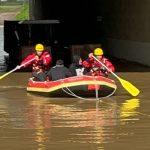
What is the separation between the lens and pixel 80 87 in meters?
17.4

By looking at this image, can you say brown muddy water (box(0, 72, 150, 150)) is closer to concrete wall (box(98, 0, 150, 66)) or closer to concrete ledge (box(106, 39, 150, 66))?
concrete ledge (box(106, 39, 150, 66))

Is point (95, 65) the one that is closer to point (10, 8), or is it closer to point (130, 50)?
point (130, 50)

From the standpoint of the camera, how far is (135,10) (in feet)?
114

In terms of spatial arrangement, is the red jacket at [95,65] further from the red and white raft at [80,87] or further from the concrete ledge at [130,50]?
the concrete ledge at [130,50]

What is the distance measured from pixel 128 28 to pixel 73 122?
23.6m

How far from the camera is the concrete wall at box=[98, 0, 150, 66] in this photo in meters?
32.6

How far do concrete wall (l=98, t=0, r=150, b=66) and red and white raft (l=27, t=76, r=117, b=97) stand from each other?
44.9ft

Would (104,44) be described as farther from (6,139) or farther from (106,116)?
(6,139)

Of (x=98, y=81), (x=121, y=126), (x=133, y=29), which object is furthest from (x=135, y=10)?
(x=121, y=126)

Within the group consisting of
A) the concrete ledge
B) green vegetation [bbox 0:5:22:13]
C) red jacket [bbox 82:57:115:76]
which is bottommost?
green vegetation [bbox 0:5:22:13]

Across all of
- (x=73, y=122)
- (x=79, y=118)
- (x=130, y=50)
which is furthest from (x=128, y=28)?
(x=73, y=122)

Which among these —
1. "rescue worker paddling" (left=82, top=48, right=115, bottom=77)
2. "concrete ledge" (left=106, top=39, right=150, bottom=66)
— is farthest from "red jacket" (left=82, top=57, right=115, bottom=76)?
"concrete ledge" (left=106, top=39, right=150, bottom=66)

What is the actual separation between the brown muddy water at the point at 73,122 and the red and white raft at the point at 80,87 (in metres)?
0.23

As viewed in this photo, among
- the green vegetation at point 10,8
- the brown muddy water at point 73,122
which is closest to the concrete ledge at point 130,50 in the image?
the brown muddy water at point 73,122
